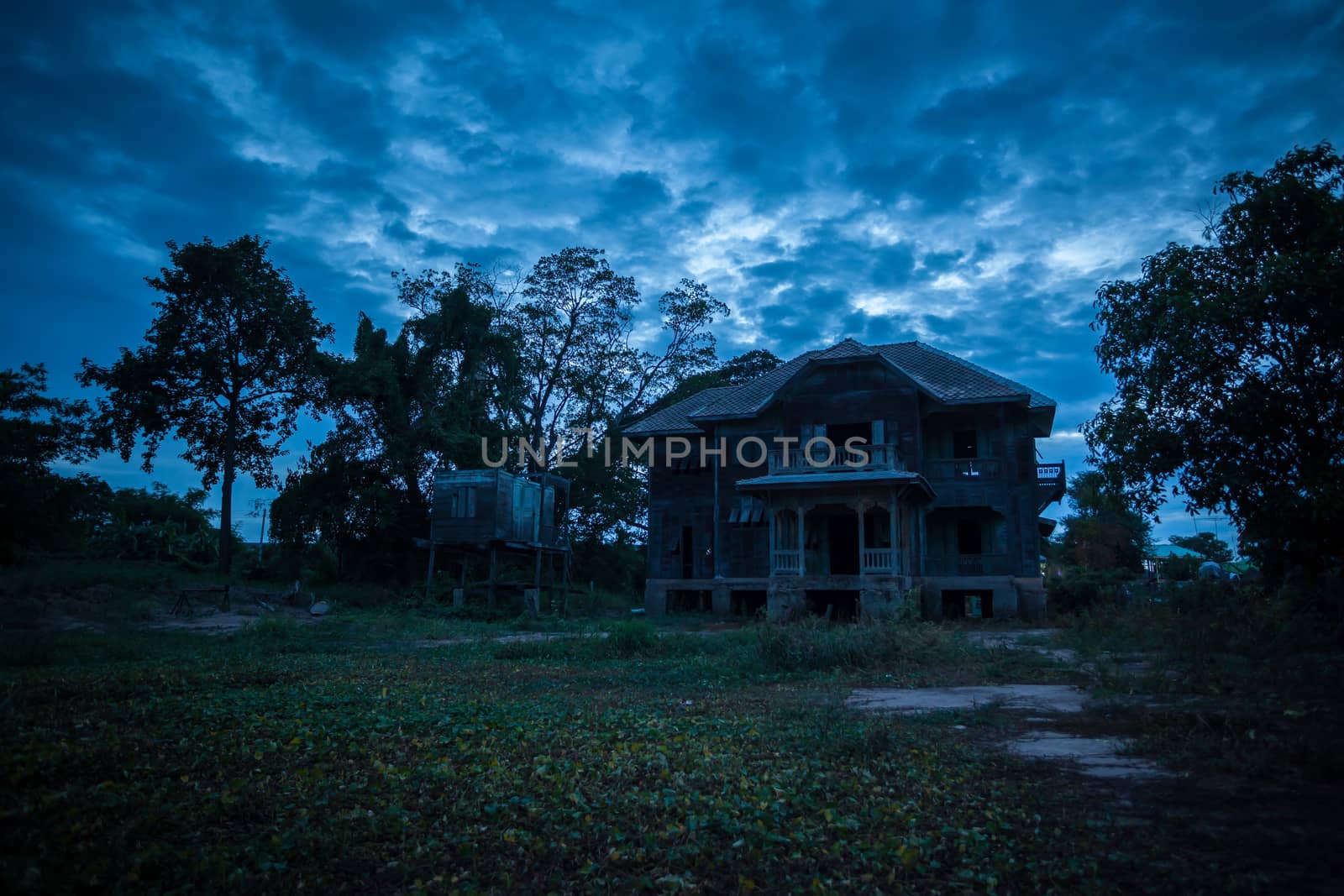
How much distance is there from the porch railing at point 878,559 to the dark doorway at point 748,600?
205 inches

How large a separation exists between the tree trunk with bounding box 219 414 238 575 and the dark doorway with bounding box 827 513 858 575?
23.0 m

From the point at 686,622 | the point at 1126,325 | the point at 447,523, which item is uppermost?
the point at 1126,325

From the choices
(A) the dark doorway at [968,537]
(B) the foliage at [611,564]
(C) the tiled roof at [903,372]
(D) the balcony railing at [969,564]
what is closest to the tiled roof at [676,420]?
(C) the tiled roof at [903,372]

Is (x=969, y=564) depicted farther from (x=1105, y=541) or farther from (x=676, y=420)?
(x=1105, y=541)

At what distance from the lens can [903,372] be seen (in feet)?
80.7

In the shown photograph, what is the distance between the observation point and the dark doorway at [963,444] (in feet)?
85.4

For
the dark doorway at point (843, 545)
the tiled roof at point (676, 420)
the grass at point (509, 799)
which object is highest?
the tiled roof at point (676, 420)

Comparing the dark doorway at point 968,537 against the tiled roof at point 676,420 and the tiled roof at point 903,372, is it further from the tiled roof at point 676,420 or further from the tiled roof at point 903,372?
the tiled roof at point 676,420

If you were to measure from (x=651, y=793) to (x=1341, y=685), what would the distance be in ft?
24.7

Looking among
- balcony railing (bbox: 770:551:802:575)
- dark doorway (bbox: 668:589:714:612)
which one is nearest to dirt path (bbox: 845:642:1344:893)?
balcony railing (bbox: 770:551:802:575)

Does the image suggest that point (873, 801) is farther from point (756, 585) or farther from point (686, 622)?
point (756, 585)

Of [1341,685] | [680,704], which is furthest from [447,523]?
[1341,685]

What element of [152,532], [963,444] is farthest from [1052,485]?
[152,532]

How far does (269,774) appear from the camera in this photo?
17.8 feet
